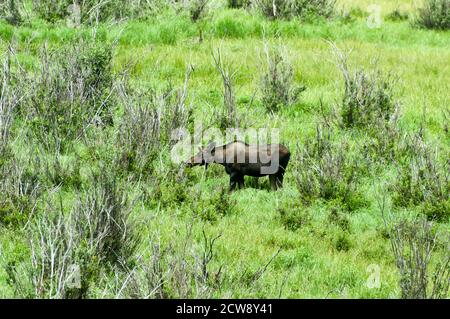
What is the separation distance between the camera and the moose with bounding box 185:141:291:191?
8188 millimetres

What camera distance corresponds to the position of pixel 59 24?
46.1 feet

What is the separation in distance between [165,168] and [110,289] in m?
2.59

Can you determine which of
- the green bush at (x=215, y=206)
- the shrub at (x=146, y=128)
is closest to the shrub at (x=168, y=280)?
the green bush at (x=215, y=206)

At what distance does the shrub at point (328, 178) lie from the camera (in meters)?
8.13

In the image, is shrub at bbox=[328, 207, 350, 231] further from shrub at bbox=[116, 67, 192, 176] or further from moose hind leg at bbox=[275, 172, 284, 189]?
shrub at bbox=[116, 67, 192, 176]

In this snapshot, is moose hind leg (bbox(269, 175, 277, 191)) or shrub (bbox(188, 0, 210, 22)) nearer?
moose hind leg (bbox(269, 175, 277, 191))

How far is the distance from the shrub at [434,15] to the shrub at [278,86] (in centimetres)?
529

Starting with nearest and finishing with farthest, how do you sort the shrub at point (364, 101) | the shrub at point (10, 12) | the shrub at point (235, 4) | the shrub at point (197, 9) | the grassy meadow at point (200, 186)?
the grassy meadow at point (200, 186) → the shrub at point (364, 101) → the shrub at point (10, 12) → the shrub at point (197, 9) → the shrub at point (235, 4)

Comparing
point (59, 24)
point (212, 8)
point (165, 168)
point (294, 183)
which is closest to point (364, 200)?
point (294, 183)

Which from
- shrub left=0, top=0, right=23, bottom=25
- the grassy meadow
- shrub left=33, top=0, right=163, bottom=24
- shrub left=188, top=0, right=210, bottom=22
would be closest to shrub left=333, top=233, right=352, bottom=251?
the grassy meadow

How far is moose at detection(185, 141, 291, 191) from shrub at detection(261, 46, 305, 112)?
7.61 feet

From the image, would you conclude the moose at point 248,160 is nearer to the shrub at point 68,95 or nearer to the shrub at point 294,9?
the shrub at point 68,95

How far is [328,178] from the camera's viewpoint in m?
8.24
